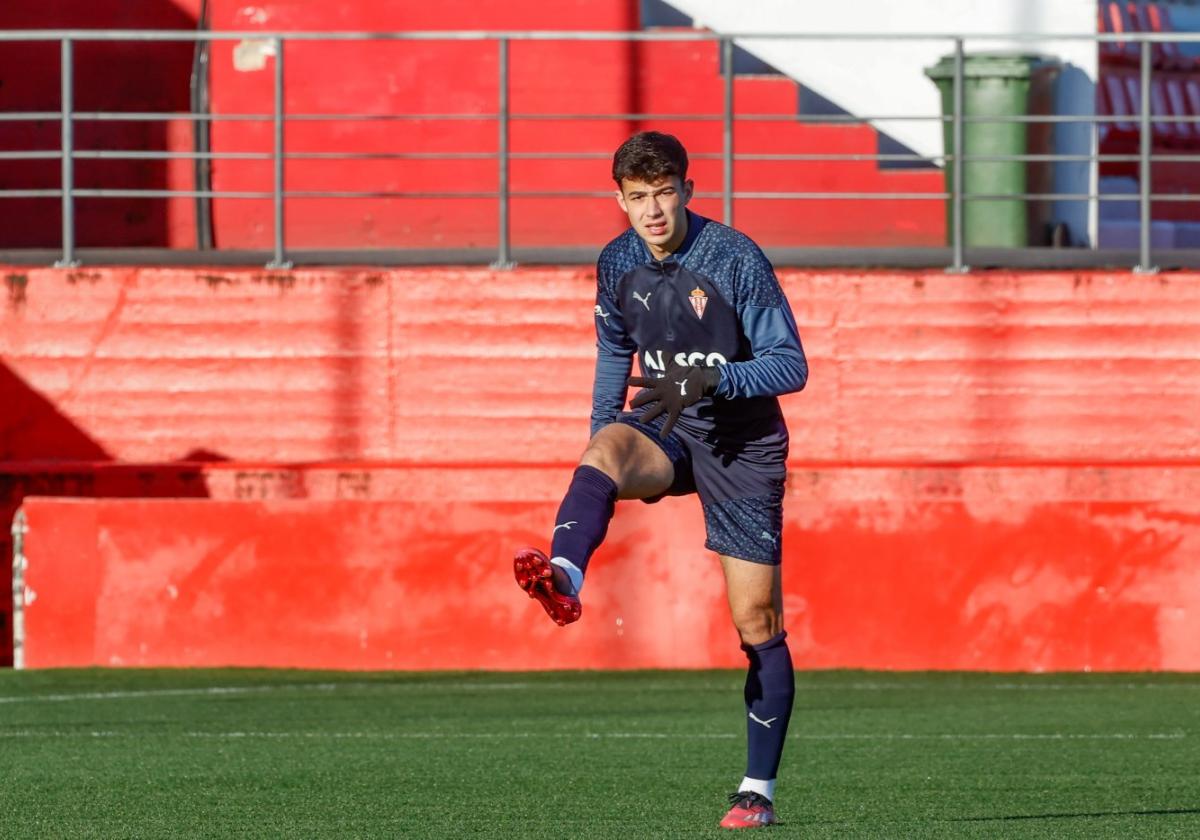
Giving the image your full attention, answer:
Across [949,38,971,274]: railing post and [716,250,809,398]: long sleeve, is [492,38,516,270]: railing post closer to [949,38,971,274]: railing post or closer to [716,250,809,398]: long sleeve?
[949,38,971,274]: railing post

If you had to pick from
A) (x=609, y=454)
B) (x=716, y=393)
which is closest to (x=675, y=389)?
(x=716, y=393)

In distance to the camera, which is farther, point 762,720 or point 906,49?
point 906,49

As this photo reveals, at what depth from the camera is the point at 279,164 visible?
1389 centimetres

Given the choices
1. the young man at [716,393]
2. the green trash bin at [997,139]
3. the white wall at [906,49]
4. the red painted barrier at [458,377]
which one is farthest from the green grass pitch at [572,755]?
the white wall at [906,49]

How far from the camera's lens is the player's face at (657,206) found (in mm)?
6371

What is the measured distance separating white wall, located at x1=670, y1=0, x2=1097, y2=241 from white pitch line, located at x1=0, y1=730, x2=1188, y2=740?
6.51 meters

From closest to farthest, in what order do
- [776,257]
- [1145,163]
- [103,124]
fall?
[1145,163] < [776,257] < [103,124]

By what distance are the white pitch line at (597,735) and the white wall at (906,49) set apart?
6508 mm

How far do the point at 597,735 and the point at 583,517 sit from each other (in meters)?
3.65

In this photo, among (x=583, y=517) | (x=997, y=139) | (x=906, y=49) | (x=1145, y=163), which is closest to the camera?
(x=583, y=517)

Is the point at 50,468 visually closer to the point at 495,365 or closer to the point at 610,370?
the point at 495,365

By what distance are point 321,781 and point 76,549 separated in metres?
5.18

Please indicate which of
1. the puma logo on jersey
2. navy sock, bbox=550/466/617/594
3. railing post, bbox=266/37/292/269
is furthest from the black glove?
railing post, bbox=266/37/292/269

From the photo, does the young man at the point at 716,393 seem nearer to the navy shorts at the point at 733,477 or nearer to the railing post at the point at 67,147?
the navy shorts at the point at 733,477
